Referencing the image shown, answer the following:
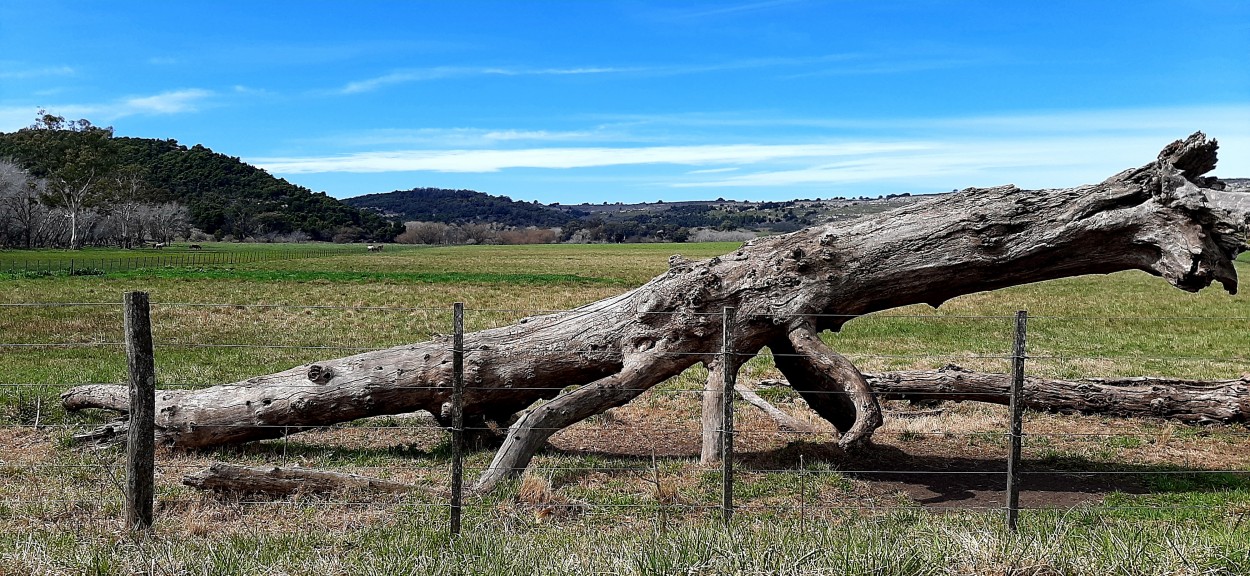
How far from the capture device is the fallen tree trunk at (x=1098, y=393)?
1114cm

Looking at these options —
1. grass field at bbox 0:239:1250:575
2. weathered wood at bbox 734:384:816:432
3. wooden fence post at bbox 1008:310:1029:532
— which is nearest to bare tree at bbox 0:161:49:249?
grass field at bbox 0:239:1250:575

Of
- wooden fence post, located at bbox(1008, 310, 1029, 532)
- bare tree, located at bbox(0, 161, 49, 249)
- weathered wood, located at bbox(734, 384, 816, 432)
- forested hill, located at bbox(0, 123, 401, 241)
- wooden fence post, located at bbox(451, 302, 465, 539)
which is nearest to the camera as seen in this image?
wooden fence post, located at bbox(451, 302, 465, 539)

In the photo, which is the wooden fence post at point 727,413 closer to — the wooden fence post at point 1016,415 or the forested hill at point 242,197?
the wooden fence post at point 1016,415

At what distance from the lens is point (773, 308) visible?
9.33 metres

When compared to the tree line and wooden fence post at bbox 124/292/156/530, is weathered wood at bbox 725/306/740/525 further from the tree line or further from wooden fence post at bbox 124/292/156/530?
the tree line

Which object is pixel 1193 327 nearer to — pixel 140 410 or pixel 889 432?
pixel 889 432

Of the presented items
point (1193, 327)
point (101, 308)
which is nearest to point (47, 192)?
point (101, 308)

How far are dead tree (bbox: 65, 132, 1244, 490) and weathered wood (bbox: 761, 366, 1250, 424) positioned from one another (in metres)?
2.31

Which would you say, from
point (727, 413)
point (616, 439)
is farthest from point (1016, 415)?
point (616, 439)

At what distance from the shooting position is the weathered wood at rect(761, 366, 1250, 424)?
36.6ft

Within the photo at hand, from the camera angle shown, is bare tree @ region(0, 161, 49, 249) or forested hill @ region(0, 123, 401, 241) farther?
forested hill @ region(0, 123, 401, 241)

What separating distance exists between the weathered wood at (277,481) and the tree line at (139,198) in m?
101

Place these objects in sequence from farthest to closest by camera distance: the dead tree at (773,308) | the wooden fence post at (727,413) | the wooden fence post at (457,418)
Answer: the dead tree at (773,308) < the wooden fence post at (727,413) < the wooden fence post at (457,418)

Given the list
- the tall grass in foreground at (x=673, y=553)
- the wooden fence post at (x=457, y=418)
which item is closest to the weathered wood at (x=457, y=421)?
the wooden fence post at (x=457, y=418)
